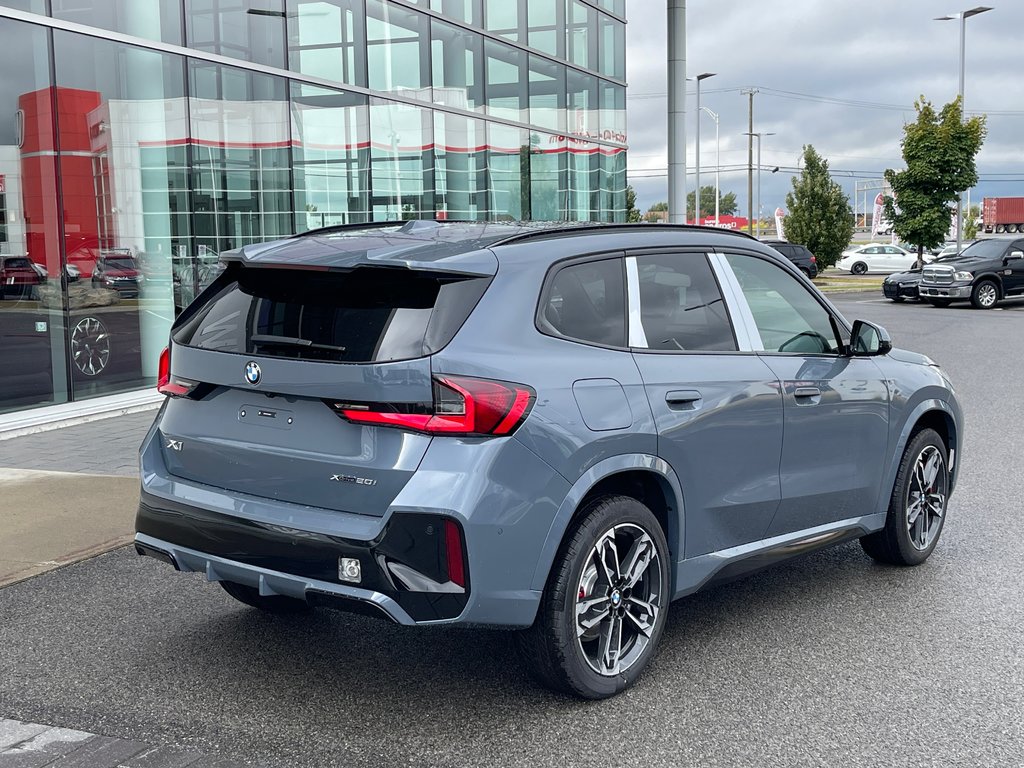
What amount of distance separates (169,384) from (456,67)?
48.8 feet

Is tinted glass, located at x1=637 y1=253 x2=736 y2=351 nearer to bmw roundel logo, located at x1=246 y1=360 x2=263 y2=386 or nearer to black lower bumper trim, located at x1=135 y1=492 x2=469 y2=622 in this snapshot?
black lower bumper trim, located at x1=135 y1=492 x2=469 y2=622

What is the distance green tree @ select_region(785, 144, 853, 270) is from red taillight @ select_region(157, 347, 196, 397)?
46.1 meters

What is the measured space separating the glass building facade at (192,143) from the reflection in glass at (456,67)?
0.12 feet

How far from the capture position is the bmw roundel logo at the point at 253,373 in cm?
398

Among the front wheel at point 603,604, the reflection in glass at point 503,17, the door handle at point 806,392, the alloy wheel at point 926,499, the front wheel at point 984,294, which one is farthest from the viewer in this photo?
the front wheel at point 984,294

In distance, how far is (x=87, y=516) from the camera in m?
7.04

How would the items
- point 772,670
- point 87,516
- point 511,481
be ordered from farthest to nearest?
point 87,516
point 772,670
point 511,481

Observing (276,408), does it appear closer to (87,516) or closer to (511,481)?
(511,481)

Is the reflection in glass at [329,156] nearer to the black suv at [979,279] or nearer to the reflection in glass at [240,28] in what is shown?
the reflection in glass at [240,28]

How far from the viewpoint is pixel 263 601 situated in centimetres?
500

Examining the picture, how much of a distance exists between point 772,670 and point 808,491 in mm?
920

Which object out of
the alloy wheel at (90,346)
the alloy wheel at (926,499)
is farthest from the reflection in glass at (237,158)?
the alloy wheel at (926,499)

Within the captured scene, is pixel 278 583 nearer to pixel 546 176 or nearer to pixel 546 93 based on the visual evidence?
pixel 546 176

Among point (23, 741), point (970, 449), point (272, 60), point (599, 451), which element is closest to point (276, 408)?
point (599, 451)
